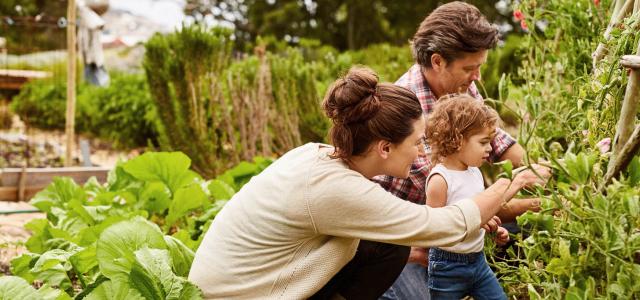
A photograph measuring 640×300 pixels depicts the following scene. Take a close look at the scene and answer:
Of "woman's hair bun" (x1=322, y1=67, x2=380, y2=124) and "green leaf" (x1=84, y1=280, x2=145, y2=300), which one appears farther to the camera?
"green leaf" (x1=84, y1=280, x2=145, y2=300)

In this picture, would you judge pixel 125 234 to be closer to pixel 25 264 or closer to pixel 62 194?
pixel 25 264

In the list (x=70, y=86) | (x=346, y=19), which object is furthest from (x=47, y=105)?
(x=346, y=19)

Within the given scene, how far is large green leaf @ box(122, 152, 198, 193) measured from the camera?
4277 mm

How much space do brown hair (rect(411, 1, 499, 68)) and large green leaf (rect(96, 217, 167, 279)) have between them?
1.25 meters

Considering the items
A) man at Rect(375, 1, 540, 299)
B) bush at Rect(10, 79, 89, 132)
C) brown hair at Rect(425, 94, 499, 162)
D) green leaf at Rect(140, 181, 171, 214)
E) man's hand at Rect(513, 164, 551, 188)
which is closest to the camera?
man's hand at Rect(513, 164, 551, 188)

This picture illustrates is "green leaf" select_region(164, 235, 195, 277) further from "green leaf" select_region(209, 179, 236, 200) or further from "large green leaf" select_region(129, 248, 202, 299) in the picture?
"green leaf" select_region(209, 179, 236, 200)

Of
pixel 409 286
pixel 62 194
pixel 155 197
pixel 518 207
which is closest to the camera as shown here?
pixel 518 207

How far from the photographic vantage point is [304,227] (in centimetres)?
246

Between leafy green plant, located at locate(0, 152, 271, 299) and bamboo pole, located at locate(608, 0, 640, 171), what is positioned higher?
bamboo pole, located at locate(608, 0, 640, 171)

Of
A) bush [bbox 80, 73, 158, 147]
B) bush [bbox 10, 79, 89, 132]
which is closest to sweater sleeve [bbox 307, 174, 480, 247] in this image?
bush [bbox 80, 73, 158, 147]

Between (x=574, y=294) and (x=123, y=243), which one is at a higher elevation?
(x=574, y=294)

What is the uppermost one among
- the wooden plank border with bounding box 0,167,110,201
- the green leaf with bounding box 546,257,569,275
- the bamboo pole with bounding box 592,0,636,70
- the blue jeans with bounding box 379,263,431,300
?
the bamboo pole with bounding box 592,0,636,70

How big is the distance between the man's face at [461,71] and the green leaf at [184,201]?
4.80ft

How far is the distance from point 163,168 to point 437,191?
6.63 feet
